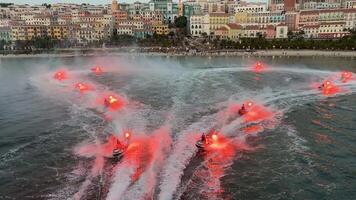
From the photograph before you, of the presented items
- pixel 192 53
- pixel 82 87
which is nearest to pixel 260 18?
pixel 192 53

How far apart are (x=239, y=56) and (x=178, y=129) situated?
2750 inches

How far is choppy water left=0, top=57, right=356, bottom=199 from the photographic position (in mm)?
22156

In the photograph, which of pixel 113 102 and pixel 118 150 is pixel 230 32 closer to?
pixel 113 102

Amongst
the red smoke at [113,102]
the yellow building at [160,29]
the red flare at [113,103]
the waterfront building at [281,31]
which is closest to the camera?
the red smoke at [113,102]

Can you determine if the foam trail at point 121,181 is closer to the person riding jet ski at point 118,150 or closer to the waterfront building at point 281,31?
the person riding jet ski at point 118,150

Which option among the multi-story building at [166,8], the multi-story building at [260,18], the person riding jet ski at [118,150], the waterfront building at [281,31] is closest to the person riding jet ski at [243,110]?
the person riding jet ski at [118,150]

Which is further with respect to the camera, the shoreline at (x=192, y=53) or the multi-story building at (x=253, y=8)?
the multi-story building at (x=253, y=8)

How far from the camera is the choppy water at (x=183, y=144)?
72.7ft

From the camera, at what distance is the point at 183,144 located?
2789 centimetres

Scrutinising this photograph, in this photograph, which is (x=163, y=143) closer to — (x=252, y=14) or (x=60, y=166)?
(x=60, y=166)

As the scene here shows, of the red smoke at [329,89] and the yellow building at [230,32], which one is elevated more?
the yellow building at [230,32]

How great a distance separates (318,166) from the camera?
2527 cm

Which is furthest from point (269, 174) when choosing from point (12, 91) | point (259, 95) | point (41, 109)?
point (12, 91)

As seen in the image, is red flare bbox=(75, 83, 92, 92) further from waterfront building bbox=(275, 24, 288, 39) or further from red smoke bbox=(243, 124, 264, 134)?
waterfront building bbox=(275, 24, 288, 39)
